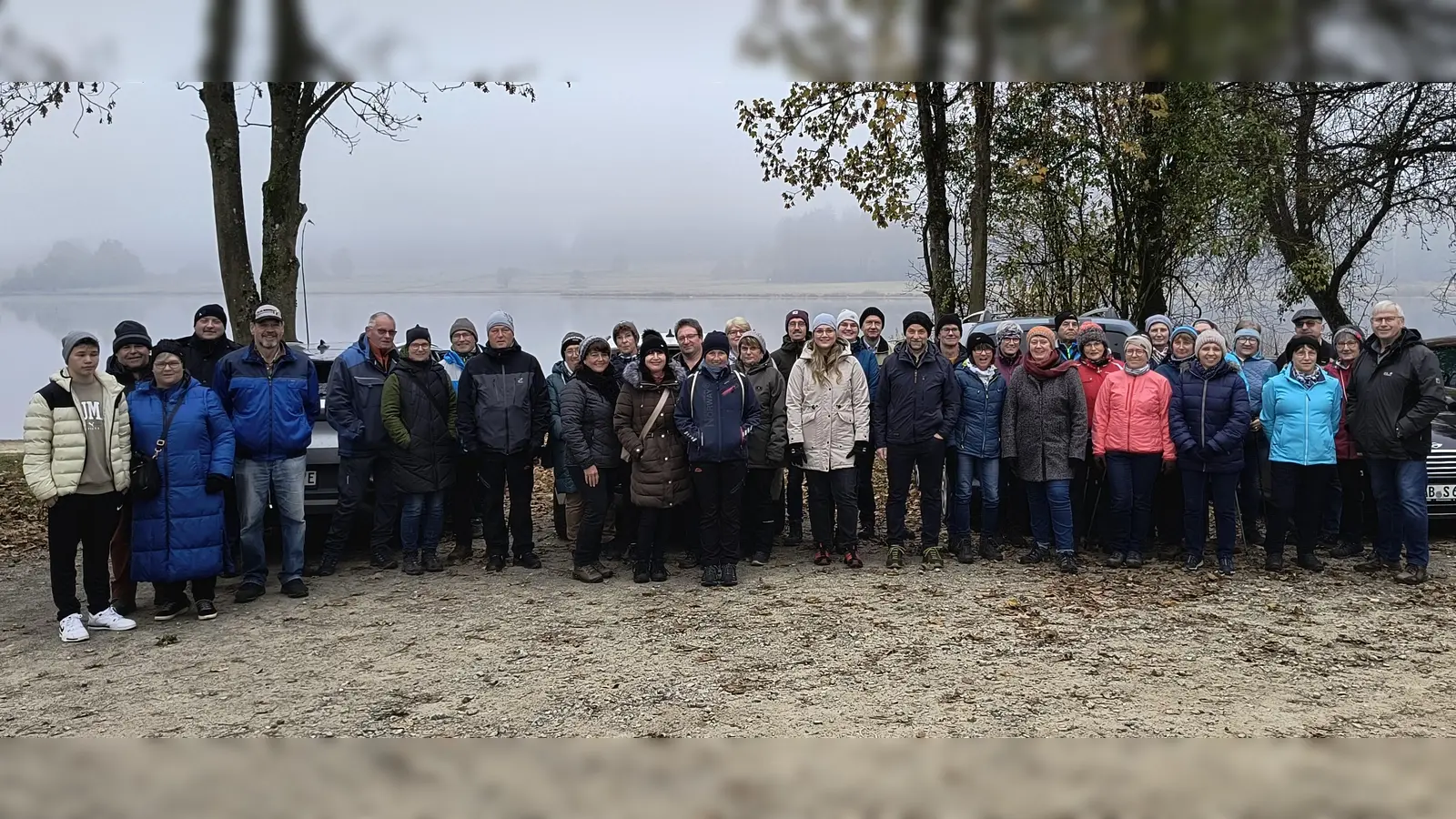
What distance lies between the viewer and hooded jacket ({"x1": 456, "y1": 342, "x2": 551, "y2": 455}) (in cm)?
737

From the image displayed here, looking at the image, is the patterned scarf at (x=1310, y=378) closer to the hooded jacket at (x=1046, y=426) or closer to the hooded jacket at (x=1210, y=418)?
the hooded jacket at (x=1210, y=418)

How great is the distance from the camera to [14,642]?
238 inches

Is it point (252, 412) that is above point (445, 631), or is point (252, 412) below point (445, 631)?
above

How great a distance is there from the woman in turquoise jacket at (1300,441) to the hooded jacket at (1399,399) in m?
0.17

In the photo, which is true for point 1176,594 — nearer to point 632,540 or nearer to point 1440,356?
point 632,540

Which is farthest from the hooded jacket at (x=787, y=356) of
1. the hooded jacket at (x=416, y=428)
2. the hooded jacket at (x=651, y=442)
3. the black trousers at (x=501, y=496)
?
the hooded jacket at (x=416, y=428)

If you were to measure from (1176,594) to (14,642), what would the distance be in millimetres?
7192

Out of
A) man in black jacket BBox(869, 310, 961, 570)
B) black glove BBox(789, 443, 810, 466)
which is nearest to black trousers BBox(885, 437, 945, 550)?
man in black jacket BBox(869, 310, 961, 570)

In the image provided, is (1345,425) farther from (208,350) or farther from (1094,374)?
(208,350)

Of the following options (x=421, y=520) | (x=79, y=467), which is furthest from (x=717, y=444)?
(x=79, y=467)

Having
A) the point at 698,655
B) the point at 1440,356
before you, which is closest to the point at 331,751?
the point at 698,655

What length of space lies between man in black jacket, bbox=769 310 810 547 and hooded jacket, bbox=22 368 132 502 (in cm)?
459

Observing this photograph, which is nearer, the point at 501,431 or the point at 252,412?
the point at 252,412

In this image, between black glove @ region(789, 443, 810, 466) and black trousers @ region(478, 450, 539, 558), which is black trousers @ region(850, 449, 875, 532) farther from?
black trousers @ region(478, 450, 539, 558)
